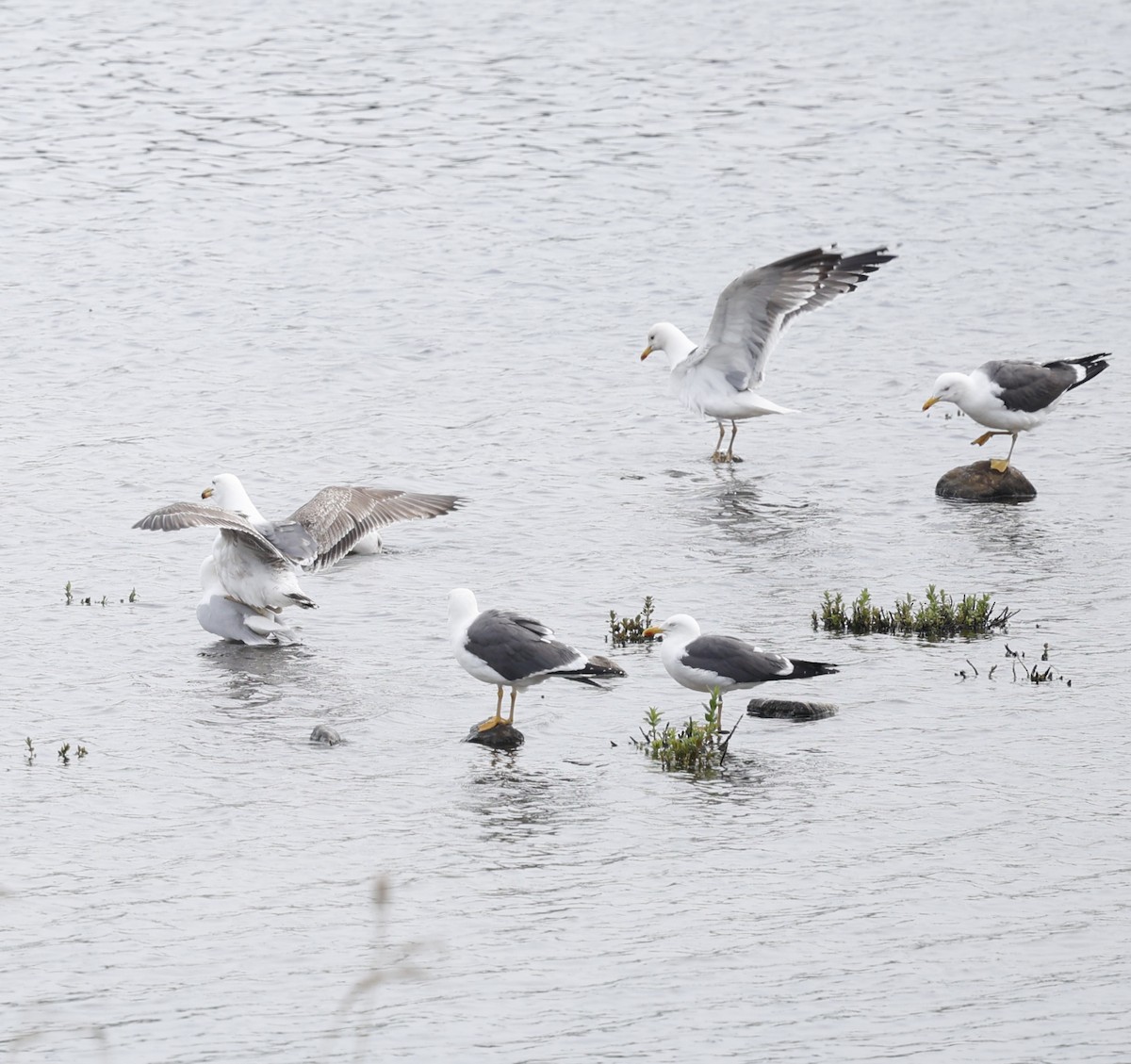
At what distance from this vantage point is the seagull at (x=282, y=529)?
12.7 metres

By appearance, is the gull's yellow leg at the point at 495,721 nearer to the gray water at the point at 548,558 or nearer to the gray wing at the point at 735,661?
the gray water at the point at 548,558

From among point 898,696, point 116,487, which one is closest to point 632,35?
point 116,487

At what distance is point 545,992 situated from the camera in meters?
8.12

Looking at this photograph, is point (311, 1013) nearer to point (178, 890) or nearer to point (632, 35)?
point (178, 890)

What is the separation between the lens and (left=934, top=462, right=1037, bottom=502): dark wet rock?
1622cm

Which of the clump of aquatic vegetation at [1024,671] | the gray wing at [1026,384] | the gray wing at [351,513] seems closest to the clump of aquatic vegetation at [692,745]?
the clump of aquatic vegetation at [1024,671]

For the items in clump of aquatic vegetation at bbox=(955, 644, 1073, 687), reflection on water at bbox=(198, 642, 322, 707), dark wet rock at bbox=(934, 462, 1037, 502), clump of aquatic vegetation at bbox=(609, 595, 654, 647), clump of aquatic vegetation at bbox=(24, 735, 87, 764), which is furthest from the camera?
dark wet rock at bbox=(934, 462, 1037, 502)

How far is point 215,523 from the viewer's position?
491 inches

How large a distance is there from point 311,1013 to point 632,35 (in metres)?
31.1

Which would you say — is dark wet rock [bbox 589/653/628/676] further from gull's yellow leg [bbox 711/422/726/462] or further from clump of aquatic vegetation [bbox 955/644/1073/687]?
gull's yellow leg [bbox 711/422/726/462]

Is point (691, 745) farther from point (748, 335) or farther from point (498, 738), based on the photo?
point (748, 335)

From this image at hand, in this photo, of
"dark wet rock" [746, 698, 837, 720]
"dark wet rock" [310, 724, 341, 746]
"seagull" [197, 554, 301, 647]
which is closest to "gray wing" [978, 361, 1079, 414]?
"dark wet rock" [746, 698, 837, 720]

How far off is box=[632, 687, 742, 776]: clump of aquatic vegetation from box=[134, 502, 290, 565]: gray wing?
3384mm

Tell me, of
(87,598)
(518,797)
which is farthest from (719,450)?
(518,797)
